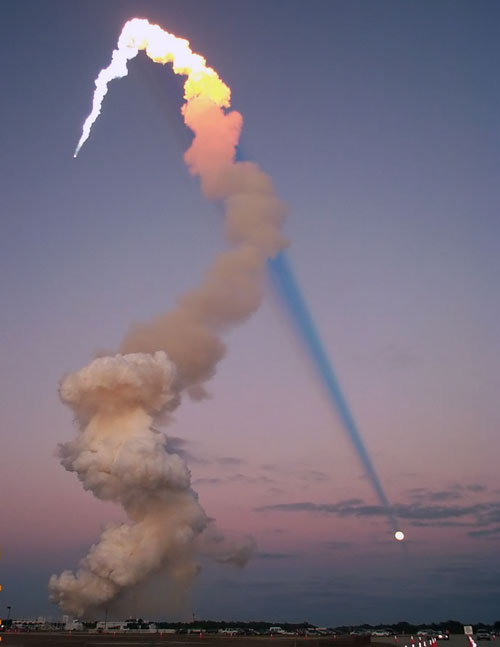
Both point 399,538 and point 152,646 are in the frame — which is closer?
point 399,538

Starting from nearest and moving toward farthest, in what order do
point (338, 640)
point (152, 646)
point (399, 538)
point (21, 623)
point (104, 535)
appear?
point (399, 538) < point (152, 646) < point (338, 640) < point (104, 535) < point (21, 623)

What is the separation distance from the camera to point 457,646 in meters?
59.4

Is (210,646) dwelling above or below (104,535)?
below

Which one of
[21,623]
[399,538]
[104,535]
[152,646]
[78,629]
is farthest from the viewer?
[21,623]

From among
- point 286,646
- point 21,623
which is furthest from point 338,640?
point 21,623

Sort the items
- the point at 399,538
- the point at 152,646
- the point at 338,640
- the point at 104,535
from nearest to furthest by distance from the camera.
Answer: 1. the point at 399,538
2. the point at 152,646
3. the point at 338,640
4. the point at 104,535

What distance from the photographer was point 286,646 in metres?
52.4

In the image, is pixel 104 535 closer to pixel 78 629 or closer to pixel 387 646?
pixel 387 646

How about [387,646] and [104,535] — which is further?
[104,535]

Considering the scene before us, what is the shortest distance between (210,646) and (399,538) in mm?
24326

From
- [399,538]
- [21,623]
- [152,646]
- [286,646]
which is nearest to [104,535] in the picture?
[152,646]

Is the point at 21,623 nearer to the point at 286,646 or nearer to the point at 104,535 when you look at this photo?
the point at 104,535

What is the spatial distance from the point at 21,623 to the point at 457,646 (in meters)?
87.4

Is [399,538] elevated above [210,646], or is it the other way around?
[399,538]
